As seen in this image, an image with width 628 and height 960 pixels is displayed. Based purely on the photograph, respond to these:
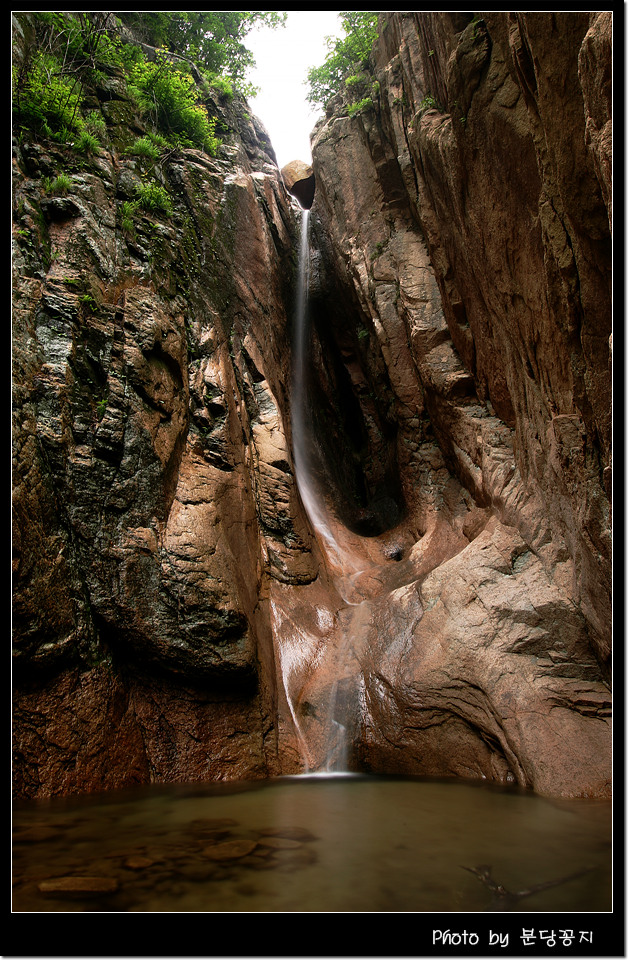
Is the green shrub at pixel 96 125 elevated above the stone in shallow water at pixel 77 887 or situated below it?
above

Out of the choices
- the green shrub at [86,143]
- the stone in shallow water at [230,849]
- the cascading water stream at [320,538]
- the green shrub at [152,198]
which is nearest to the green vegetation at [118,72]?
the green shrub at [86,143]

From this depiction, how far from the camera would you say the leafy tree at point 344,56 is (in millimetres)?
13070

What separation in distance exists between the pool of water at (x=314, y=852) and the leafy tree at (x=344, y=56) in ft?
54.2

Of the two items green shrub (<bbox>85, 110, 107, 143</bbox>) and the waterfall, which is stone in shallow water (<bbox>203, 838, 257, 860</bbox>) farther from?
green shrub (<bbox>85, 110, 107, 143</bbox>)

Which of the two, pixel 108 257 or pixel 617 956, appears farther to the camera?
pixel 108 257

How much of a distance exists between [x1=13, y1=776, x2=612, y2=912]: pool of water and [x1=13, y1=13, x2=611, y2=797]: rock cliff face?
1.05m

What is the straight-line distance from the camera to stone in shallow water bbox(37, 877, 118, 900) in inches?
101

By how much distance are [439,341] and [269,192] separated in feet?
25.3

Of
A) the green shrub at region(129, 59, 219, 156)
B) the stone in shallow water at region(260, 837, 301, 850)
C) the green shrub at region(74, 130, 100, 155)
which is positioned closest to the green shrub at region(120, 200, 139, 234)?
the green shrub at region(74, 130, 100, 155)

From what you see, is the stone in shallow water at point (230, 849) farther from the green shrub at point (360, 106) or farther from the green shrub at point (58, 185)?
the green shrub at point (360, 106)

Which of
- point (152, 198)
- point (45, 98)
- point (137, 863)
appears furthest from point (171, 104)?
point (137, 863)

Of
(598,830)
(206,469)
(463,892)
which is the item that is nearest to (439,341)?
(206,469)

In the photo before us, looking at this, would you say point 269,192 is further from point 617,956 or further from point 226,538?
point 617,956

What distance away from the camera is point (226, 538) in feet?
23.5
